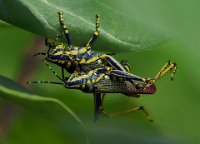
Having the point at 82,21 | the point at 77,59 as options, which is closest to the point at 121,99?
the point at 77,59

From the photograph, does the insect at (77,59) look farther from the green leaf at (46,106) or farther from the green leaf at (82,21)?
the green leaf at (46,106)

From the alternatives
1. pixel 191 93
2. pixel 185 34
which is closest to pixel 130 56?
pixel 191 93

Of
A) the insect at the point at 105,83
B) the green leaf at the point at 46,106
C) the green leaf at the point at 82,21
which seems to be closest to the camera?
the green leaf at the point at 46,106

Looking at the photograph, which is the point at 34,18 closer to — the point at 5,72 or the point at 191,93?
the point at 5,72

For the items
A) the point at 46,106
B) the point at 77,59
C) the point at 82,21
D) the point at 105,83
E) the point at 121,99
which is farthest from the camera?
the point at 121,99

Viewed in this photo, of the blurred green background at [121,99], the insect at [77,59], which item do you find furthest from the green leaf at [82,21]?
the insect at [77,59]

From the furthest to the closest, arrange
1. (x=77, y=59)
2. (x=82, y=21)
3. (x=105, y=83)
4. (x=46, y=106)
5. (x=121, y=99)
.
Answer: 1. (x=121, y=99)
2. (x=105, y=83)
3. (x=77, y=59)
4. (x=82, y=21)
5. (x=46, y=106)

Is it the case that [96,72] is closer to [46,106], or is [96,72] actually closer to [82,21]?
[82,21]
